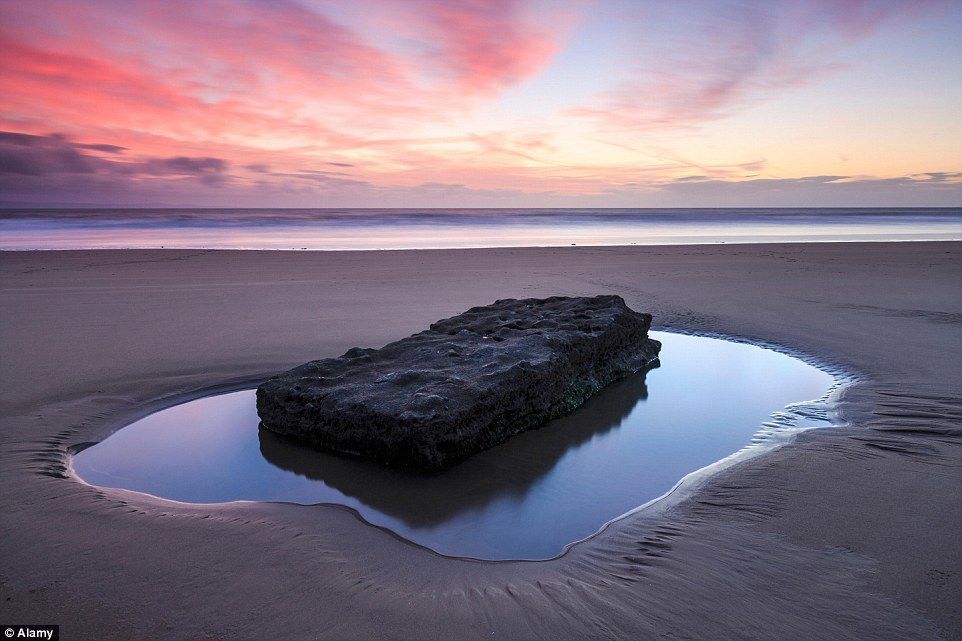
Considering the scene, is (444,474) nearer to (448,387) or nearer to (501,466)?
(501,466)

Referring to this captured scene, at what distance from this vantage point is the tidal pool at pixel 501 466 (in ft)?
9.53

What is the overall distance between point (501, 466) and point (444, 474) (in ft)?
1.20

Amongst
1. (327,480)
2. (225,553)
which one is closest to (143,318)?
(327,480)

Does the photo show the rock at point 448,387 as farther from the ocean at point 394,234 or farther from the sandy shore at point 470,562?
the ocean at point 394,234

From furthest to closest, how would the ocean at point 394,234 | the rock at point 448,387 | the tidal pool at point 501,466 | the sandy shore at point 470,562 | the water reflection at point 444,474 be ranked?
1. the ocean at point 394,234
2. the rock at point 448,387
3. the water reflection at point 444,474
4. the tidal pool at point 501,466
5. the sandy shore at point 470,562

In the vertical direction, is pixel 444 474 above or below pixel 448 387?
below

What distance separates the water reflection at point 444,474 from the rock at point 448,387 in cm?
7

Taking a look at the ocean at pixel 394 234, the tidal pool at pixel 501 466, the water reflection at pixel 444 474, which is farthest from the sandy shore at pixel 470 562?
the ocean at pixel 394 234

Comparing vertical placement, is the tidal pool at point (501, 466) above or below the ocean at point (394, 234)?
below

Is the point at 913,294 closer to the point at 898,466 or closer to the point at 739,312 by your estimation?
the point at 739,312

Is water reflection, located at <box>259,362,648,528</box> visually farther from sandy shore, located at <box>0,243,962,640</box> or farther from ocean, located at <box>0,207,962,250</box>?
ocean, located at <box>0,207,962,250</box>

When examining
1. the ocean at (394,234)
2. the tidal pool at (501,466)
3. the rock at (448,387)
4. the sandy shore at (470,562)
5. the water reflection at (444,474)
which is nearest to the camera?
the sandy shore at (470,562)

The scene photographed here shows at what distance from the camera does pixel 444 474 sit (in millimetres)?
3359

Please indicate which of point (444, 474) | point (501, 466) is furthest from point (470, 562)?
point (501, 466)
